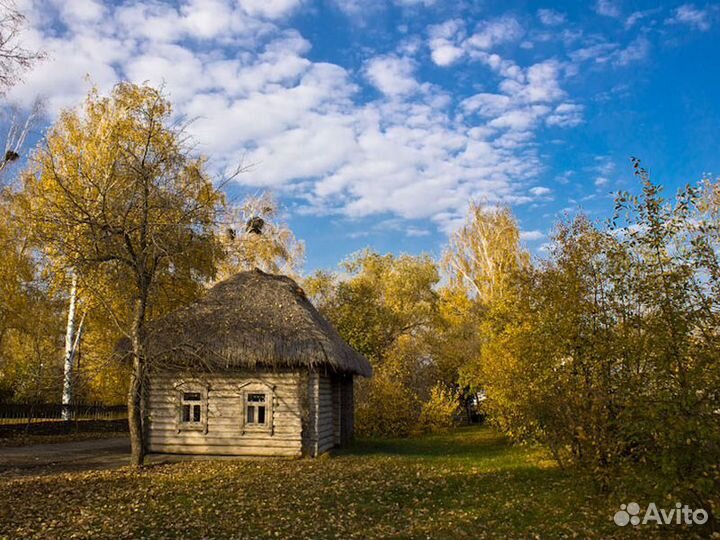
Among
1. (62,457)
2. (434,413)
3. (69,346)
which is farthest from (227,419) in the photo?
(434,413)

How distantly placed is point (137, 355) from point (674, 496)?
518 inches

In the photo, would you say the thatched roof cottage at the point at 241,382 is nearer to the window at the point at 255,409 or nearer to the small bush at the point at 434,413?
the window at the point at 255,409

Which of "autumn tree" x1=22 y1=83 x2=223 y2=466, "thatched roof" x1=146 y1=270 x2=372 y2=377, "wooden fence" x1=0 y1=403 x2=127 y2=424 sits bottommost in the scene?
"wooden fence" x1=0 y1=403 x2=127 y2=424

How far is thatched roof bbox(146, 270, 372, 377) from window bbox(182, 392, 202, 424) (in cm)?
117

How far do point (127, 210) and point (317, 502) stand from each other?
9.32m

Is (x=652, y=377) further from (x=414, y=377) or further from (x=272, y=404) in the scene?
(x=414, y=377)

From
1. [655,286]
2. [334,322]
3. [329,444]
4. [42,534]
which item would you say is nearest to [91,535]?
[42,534]

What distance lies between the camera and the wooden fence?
22859 mm

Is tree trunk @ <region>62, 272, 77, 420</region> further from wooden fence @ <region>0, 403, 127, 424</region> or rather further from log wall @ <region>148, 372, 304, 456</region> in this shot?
log wall @ <region>148, 372, 304, 456</region>

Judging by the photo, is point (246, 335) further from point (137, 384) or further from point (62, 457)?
point (62, 457)

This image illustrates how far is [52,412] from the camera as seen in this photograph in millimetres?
24656

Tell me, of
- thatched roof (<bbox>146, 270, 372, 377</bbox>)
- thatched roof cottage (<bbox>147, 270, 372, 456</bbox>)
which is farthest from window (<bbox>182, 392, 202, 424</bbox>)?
thatched roof (<bbox>146, 270, 372, 377</bbox>)

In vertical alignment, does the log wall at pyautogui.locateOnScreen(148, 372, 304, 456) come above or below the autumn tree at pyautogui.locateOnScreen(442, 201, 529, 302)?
below

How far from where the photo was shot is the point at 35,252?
84.7 ft
